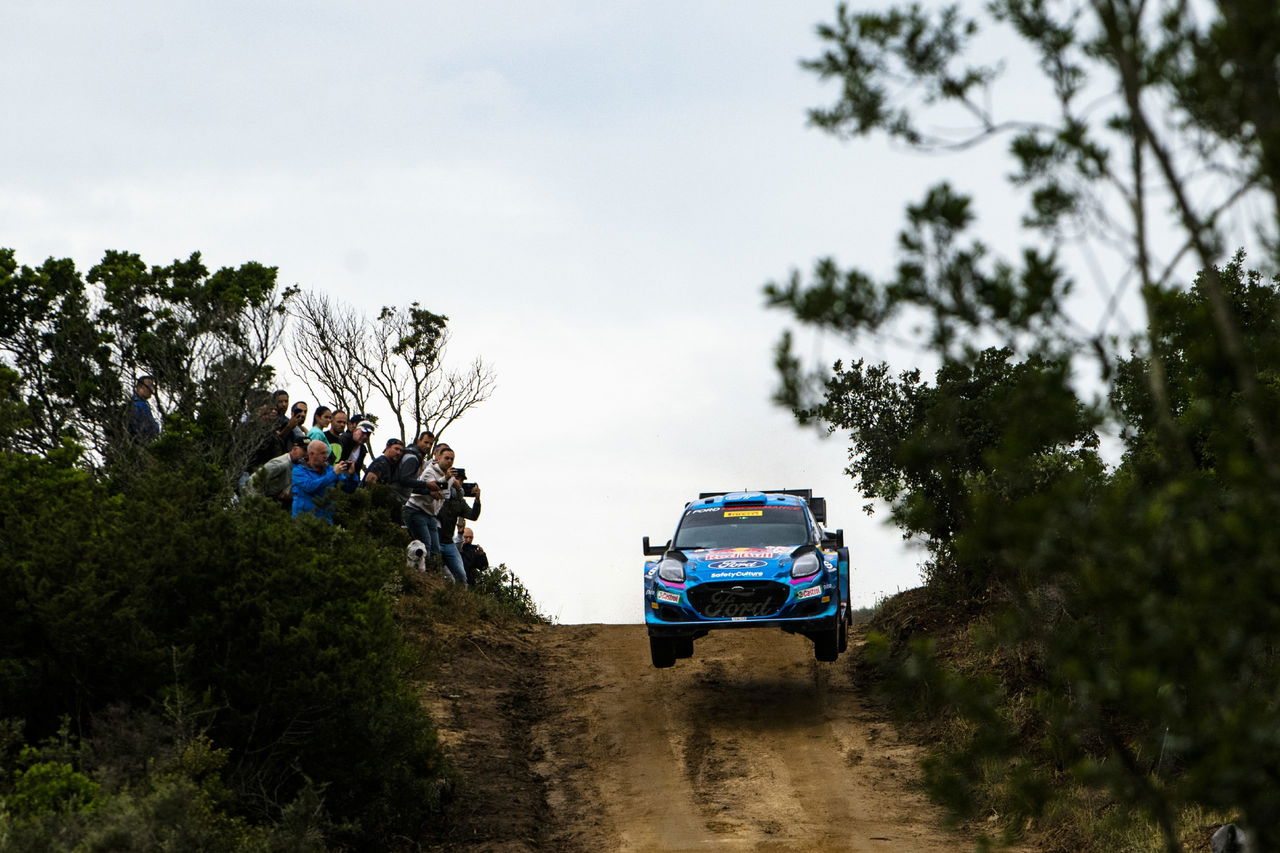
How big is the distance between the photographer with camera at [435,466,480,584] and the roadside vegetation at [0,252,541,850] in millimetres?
4703

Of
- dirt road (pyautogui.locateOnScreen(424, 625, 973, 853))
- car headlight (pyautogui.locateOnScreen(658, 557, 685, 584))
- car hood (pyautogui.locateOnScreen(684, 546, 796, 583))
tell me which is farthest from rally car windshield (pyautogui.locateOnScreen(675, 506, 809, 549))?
dirt road (pyautogui.locateOnScreen(424, 625, 973, 853))

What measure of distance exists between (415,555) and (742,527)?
5.18 m

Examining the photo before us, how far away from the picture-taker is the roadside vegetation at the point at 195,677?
930cm

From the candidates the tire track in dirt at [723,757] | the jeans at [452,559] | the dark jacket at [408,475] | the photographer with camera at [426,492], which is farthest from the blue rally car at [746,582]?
the jeans at [452,559]

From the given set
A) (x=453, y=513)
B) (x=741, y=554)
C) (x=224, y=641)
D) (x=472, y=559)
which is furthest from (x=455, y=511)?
(x=224, y=641)

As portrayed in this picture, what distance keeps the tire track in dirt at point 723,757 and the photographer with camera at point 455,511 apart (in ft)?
5.99

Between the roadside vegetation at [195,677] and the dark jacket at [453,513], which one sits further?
the dark jacket at [453,513]

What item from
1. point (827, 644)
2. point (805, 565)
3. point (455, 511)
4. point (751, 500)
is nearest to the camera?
point (805, 565)

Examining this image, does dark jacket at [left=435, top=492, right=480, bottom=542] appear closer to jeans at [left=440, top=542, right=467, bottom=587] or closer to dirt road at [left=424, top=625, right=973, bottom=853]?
jeans at [left=440, top=542, right=467, bottom=587]

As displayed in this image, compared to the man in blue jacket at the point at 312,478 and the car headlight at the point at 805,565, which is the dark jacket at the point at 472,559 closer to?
A: the man in blue jacket at the point at 312,478

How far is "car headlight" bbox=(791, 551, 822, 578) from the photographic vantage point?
572 inches

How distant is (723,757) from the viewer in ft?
46.0

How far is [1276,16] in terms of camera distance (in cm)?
417

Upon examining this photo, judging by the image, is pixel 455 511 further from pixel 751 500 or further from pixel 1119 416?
pixel 1119 416
